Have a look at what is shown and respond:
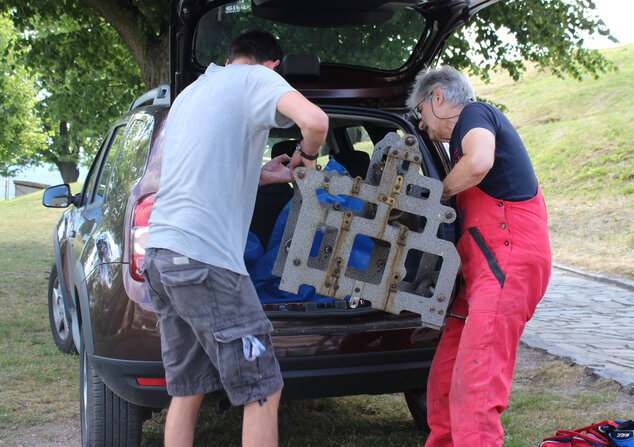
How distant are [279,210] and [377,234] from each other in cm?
166

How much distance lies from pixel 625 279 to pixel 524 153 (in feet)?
22.0

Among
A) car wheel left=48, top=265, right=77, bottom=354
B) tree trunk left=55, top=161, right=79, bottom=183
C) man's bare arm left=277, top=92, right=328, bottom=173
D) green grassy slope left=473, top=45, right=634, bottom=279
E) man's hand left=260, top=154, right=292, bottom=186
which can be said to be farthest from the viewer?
tree trunk left=55, top=161, right=79, bottom=183

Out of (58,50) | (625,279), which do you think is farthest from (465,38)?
(58,50)

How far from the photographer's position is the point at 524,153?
2816 millimetres

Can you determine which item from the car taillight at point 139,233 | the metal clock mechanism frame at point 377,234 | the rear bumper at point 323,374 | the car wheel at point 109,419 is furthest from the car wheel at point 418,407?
the car taillight at point 139,233

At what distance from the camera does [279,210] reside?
4.20 meters

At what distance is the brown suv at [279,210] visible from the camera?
2.78m

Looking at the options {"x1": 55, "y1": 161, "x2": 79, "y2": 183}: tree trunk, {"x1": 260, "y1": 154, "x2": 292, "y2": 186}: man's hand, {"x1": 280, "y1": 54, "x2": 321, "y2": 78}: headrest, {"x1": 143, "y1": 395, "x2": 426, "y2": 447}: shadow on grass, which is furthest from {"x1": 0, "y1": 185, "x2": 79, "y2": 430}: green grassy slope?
{"x1": 55, "y1": 161, "x2": 79, "y2": 183}: tree trunk

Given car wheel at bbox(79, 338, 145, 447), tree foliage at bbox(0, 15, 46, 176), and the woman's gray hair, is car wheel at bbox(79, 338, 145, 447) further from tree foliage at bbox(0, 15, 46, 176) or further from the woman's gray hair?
tree foliage at bbox(0, 15, 46, 176)

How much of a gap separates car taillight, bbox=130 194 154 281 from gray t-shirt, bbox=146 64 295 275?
0.40 m

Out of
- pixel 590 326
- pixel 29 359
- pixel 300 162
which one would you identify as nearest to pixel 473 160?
pixel 300 162

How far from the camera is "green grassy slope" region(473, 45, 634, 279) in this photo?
37.4 feet

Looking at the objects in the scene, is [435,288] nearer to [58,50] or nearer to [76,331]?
[76,331]

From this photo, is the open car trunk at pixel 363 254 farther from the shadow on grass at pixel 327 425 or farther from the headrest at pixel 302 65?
the shadow on grass at pixel 327 425
